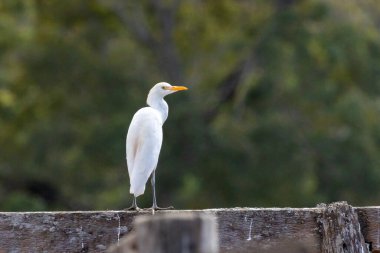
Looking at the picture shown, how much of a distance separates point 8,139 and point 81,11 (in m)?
3.02

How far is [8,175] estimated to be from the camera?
20.9 m

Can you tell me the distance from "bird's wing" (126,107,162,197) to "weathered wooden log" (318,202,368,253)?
213 cm

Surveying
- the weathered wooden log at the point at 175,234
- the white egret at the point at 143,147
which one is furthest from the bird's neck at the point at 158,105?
the weathered wooden log at the point at 175,234

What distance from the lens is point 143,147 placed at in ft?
21.6

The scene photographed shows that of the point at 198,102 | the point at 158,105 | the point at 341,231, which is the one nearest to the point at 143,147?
the point at 158,105

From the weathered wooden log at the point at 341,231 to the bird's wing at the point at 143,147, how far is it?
2.13 meters

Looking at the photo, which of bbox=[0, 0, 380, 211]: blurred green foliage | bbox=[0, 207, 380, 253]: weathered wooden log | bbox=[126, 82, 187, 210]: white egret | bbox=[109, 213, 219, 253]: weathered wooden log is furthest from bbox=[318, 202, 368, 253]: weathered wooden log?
bbox=[0, 0, 380, 211]: blurred green foliage

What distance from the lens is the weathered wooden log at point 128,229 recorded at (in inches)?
168

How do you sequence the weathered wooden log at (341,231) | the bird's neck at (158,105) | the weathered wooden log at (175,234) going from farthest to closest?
the bird's neck at (158,105) → the weathered wooden log at (341,231) → the weathered wooden log at (175,234)

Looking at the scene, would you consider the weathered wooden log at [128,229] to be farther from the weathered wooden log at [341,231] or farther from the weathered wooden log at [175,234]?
the weathered wooden log at [175,234]

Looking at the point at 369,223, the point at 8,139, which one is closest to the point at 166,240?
the point at 369,223

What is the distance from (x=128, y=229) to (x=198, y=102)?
15.9 metres

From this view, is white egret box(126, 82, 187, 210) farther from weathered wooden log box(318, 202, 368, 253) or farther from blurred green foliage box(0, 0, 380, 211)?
blurred green foliage box(0, 0, 380, 211)

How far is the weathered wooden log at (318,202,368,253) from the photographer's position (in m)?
4.25
